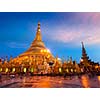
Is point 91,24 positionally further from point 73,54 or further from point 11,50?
point 11,50

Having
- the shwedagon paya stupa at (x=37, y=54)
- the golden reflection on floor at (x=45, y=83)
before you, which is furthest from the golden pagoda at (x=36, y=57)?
the golden reflection on floor at (x=45, y=83)

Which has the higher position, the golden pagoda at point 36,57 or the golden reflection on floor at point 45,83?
the golden pagoda at point 36,57

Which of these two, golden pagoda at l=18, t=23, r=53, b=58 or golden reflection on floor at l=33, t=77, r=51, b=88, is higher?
golden pagoda at l=18, t=23, r=53, b=58

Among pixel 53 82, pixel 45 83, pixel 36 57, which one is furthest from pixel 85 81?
pixel 36 57

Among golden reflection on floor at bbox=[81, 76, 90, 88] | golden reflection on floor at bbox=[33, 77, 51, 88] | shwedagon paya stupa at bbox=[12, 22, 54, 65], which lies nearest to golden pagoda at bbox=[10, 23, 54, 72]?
shwedagon paya stupa at bbox=[12, 22, 54, 65]

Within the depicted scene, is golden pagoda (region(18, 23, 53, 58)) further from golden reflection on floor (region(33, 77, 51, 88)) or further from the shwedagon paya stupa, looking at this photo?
golden reflection on floor (region(33, 77, 51, 88))

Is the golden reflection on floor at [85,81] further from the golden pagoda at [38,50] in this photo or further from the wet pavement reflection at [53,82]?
the golden pagoda at [38,50]
